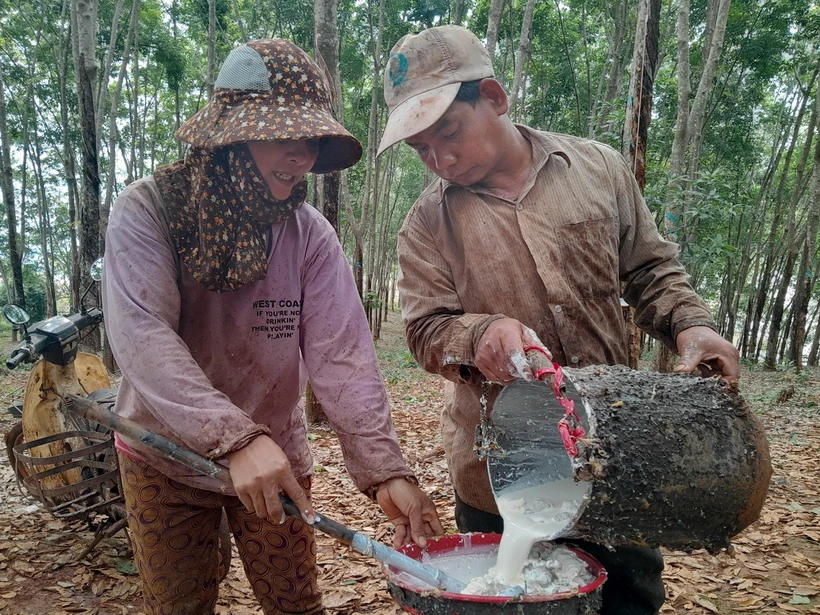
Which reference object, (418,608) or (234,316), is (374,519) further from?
(418,608)

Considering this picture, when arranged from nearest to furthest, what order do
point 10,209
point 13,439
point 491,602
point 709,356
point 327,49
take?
point 491,602, point 709,356, point 13,439, point 327,49, point 10,209

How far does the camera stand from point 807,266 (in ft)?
38.1

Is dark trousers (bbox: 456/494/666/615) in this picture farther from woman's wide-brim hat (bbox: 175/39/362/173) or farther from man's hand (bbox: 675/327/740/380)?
woman's wide-brim hat (bbox: 175/39/362/173)

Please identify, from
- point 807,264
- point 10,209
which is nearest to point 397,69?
point 807,264

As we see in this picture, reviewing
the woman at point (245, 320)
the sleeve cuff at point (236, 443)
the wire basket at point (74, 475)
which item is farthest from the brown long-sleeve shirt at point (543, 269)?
the wire basket at point (74, 475)

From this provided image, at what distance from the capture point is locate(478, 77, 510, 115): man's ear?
185cm

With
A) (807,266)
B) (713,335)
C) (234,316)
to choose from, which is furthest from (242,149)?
(807,266)

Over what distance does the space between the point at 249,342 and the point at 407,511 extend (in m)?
0.74

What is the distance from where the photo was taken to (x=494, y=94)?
1879 mm

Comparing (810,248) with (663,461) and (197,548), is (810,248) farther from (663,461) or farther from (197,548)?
(197,548)

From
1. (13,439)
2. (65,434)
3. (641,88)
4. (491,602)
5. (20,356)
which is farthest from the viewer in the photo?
(641,88)

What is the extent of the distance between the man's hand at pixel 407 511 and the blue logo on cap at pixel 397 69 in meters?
1.29

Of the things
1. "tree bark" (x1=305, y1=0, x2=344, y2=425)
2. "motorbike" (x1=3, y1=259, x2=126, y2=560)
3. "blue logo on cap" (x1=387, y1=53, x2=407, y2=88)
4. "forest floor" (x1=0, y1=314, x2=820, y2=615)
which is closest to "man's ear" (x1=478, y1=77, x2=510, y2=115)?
"blue logo on cap" (x1=387, y1=53, x2=407, y2=88)

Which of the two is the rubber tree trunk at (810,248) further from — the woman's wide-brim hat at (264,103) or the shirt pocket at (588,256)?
the woman's wide-brim hat at (264,103)
